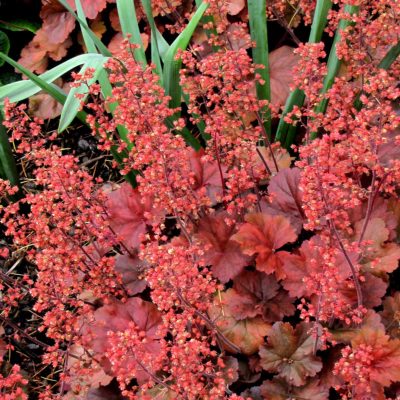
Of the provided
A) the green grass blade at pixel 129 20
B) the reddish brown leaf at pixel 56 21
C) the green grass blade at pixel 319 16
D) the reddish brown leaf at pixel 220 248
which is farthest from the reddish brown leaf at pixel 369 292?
the reddish brown leaf at pixel 56 21

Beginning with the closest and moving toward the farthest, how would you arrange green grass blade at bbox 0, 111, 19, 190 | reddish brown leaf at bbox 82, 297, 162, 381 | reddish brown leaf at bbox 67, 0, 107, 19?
reddish brown leaf at bbox 82, 297, 162, 381
green grass blade at bbox 0, 111, 19, 190
reddish brown leaf at bbox 67, 0, 107, 19

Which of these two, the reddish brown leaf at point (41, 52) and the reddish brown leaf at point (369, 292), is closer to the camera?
the reddish brown leaf at point (369, 292)

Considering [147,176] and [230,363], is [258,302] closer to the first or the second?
[230,363]

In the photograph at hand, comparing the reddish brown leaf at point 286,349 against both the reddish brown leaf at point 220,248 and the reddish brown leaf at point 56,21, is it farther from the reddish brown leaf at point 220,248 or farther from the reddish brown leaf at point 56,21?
the reddish brown leaf at point 56,21

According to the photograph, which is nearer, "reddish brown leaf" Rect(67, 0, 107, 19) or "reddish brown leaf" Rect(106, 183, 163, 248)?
"reddish brown leaf" Rect(106, 183, 163, 248)

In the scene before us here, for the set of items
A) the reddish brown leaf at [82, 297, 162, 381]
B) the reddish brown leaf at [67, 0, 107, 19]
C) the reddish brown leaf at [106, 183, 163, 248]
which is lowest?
the reddish brown leaf at [82, 297, 162, 381]

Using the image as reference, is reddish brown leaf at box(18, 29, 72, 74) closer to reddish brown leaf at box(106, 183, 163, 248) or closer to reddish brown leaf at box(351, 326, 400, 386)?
reddish brown leaf at box(106, 183, 163, 248)

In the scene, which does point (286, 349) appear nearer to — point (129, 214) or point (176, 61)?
point (129, 214)

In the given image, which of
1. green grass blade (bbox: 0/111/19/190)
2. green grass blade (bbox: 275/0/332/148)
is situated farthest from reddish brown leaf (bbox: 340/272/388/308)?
green grass blade (bbox: 0/111/19/190)
